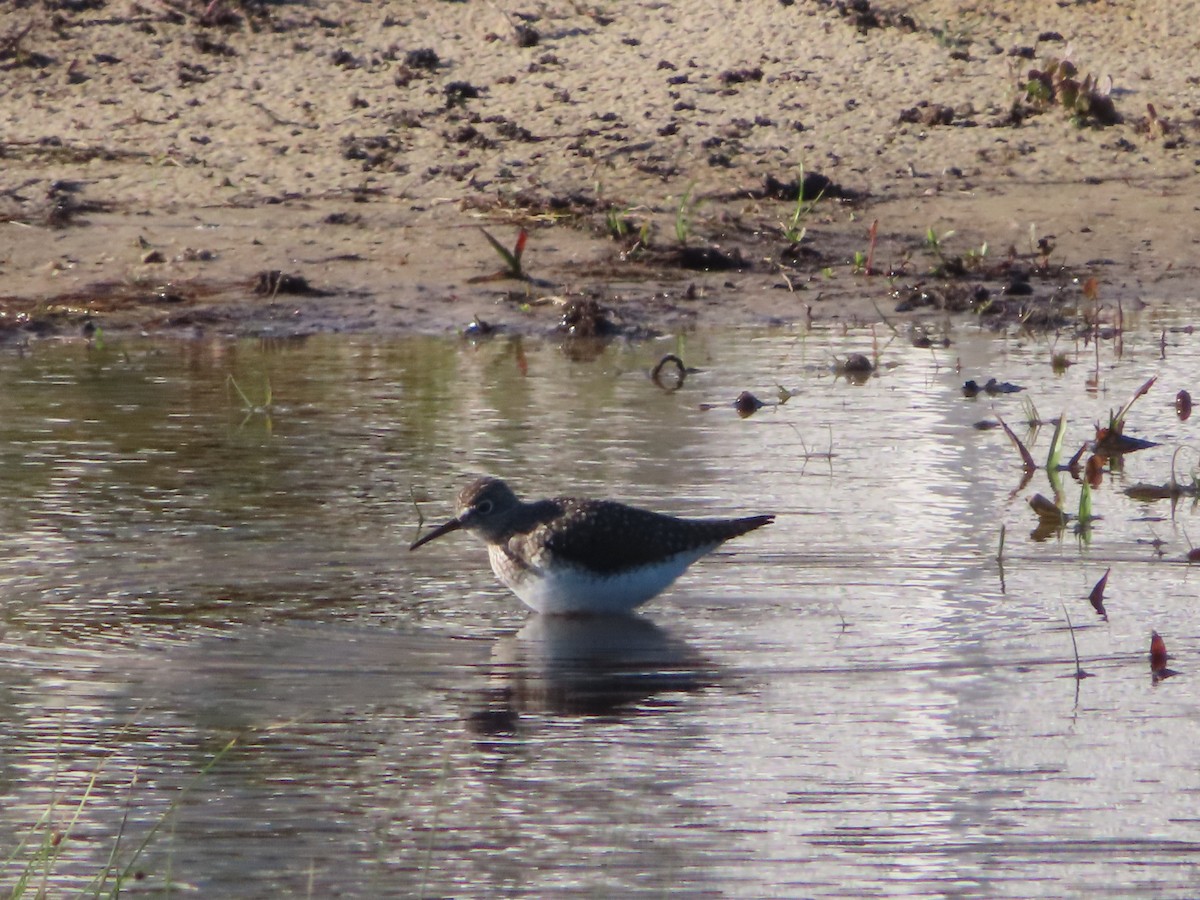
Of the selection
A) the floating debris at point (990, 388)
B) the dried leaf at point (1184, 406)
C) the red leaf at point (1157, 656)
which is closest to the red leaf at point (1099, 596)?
the red leaf at point (1157, 656)

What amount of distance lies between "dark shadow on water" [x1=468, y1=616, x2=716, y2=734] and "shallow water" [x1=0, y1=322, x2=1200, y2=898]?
0.7 inches

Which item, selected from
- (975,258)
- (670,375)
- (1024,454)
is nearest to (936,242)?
(975,258)

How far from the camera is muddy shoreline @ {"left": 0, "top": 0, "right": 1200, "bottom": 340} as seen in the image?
12.7 m

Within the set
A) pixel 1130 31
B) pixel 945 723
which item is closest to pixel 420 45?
pixel 1130 31

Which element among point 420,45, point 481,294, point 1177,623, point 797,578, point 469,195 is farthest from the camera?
point 420,45

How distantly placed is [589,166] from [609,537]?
778 cm

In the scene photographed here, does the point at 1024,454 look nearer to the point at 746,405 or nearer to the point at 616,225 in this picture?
the point at 746,405

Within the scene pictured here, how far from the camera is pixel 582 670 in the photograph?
629cm

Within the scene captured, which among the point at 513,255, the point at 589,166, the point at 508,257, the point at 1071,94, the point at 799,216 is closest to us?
the point at 508,257

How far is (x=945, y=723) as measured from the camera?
5.59 meters

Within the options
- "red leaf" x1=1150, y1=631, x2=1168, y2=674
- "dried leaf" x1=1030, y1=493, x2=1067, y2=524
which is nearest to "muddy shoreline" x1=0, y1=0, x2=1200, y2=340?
"dried leaf" x1=1030, y1=493, x2=1067, y2=524

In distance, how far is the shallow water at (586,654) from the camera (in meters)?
4.75

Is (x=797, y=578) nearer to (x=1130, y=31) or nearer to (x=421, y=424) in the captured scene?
(x=421, y=424)

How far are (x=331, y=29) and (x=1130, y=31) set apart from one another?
6121mm
